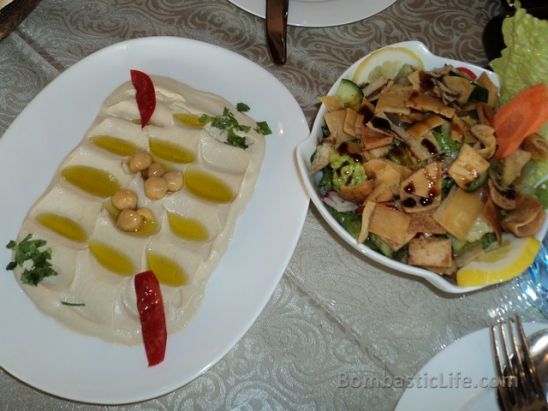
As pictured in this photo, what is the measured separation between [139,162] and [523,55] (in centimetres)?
103

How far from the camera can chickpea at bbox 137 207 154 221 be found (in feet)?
4.31

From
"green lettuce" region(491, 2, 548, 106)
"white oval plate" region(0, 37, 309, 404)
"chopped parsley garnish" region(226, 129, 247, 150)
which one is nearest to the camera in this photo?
"white oval plate" region(0, 37, 309, 404)

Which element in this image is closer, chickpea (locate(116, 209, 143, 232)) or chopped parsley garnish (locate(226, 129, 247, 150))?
chickpea (locate(116, 209, 143, 232))

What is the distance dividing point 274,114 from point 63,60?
2.54 ft

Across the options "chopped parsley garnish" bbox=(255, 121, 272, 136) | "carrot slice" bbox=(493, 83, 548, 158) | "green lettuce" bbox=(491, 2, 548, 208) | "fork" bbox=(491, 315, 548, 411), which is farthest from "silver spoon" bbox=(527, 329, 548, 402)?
"chopped parsley garnish" bbox=(255, 121, 272, 136)

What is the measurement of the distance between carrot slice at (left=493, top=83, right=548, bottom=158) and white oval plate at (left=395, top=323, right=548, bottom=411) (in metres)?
0.43

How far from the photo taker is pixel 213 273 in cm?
130

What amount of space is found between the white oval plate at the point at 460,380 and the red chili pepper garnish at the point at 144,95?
3.18ft

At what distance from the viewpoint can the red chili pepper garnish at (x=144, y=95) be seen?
1.44 metres

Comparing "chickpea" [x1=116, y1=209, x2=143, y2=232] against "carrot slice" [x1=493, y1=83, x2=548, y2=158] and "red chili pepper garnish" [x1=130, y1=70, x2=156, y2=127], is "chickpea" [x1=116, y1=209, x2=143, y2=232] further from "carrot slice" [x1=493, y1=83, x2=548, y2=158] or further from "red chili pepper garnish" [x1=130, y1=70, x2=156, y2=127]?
"carrot slice" [x1=493, y1=83, x2=548, y2=158]

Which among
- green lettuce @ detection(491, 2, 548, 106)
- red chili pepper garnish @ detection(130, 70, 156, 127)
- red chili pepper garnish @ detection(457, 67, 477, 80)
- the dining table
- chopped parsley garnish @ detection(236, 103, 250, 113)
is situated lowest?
the dining table

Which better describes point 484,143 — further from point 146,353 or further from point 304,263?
point 146,353

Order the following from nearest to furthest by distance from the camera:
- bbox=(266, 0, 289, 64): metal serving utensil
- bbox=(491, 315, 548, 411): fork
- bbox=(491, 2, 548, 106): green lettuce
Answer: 1. bbox=(491, 315, 548, 411): fork
2. bbox=(491, 2, 548, 106): green lettuce
3. bbox=(266, 0, 289, 64): metal serving utensil

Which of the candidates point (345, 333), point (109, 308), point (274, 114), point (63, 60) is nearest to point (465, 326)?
point (345, 333)
